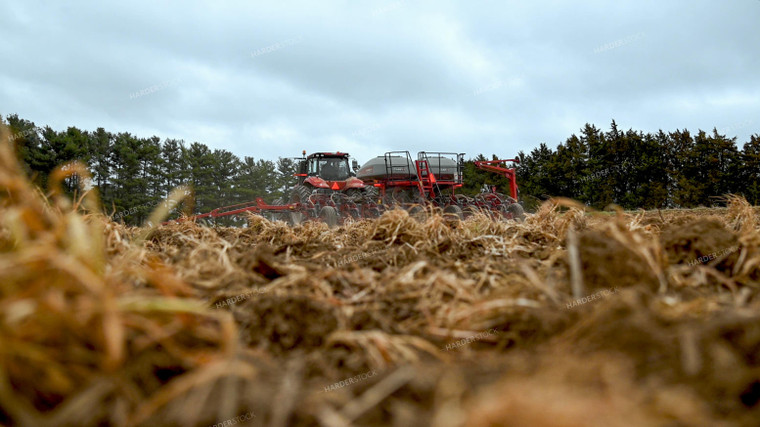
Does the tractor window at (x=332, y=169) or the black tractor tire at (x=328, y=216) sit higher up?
the tractor window at (x=332, y=169)

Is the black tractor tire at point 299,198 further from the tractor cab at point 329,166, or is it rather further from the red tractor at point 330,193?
the tractor cab at point 329,166

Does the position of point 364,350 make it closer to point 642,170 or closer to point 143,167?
point 642,170

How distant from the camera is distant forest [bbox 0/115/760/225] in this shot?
30.0m

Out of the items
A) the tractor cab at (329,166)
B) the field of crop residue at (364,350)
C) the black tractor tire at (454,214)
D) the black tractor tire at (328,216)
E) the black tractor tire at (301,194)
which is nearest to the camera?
the field of crop residue at (364,350)

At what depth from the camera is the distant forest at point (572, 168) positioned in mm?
29953

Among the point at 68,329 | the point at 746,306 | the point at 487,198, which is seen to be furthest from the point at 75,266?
the point at 487,198

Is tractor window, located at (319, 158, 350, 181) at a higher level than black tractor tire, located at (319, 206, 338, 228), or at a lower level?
higher

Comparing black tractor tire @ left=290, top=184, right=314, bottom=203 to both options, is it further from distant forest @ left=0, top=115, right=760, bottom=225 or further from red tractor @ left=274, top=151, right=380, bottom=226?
distant forest @ left=0, top=115, right=760, bottom=225

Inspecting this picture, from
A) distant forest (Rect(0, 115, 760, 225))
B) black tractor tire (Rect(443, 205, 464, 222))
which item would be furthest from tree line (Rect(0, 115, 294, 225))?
black tractor tire (Rect(443, 205, 464, 222))

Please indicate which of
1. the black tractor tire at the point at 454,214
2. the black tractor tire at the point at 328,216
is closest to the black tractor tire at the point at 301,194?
the black tractor tire at the point at 328,216

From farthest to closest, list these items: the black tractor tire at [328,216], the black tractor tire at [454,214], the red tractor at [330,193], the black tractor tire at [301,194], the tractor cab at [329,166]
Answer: the tractor cab at [329,166], the black tractor tire at [301,194], the red tractor at [330,193], the black tractor tire at [328,216], the black tractor tire at [454,214]

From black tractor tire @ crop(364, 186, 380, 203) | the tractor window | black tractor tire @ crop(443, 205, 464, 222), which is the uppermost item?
the tractor window

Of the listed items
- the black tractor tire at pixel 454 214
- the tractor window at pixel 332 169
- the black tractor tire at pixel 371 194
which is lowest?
the black tractor tire at pixel 454 214

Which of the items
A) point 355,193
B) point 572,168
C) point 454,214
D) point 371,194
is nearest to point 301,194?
point 355,193
